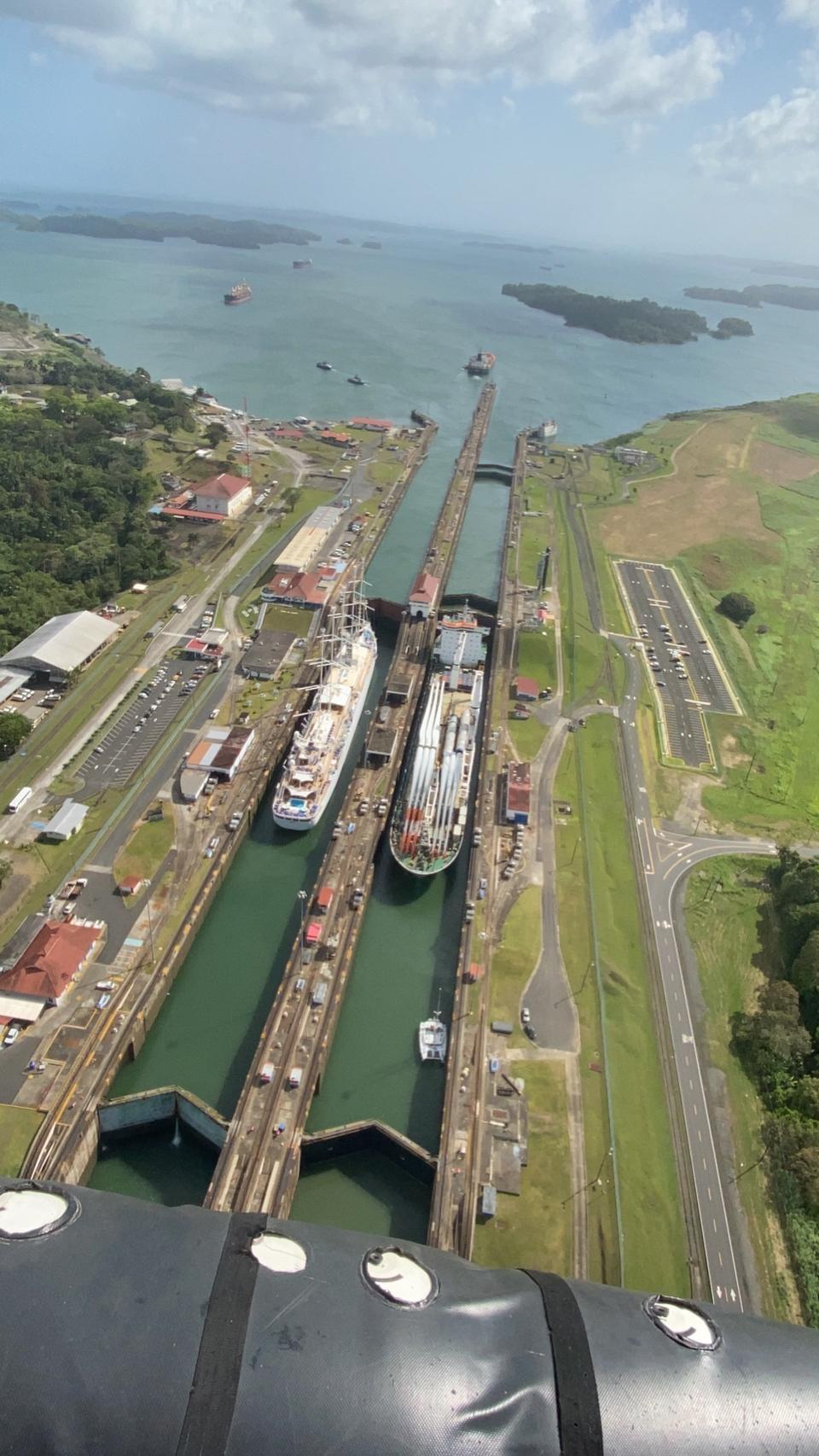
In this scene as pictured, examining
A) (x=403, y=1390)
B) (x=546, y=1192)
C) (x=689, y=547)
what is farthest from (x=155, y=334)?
(x=403, y=1390)

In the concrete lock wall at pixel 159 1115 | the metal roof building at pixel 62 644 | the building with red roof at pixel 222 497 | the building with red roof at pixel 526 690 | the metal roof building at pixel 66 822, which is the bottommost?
the concrete lock wall at pixel 159 1115

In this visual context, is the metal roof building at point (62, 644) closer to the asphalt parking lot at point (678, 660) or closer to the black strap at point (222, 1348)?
the asphalt parking lot at point (678, 660)

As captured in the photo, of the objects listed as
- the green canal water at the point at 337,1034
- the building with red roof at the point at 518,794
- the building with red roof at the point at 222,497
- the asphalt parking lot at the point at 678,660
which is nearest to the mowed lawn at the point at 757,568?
the asphalt parking lot at the point at 678,660

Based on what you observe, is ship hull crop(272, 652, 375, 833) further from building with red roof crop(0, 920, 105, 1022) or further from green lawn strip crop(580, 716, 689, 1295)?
green lawn strip crop(580, 716, 689, 1295)

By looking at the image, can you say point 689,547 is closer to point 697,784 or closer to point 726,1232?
point 697,784

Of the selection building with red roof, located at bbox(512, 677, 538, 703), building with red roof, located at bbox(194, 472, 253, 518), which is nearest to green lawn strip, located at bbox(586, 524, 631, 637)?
building with red roof, located at bbox(512, 677, 538, 703)

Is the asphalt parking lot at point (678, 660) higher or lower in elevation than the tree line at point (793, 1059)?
higher
